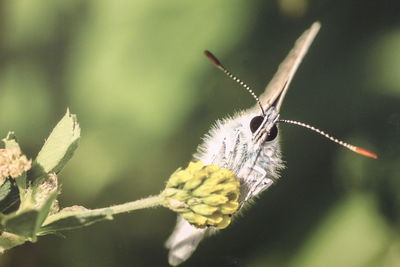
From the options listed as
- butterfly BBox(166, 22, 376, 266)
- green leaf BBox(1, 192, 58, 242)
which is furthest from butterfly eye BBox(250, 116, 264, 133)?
green leaf BBox(1, 192, 58, 242)

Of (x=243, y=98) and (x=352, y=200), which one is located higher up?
(x=243, y=98)

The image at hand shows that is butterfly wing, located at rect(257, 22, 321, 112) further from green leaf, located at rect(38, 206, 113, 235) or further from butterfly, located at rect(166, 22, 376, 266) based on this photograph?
green leaf, located at rect(38, 206, 113, 235)

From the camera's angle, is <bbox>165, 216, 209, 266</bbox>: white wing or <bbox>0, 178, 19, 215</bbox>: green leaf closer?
<bbox>0, 178, 19, 215</bbox>: green leaf

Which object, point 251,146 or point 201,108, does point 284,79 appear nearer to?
point 251,146

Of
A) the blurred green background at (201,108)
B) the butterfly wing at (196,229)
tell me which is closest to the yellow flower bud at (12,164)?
the blurred green background at (201,108)

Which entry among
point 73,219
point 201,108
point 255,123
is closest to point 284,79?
point 255,123

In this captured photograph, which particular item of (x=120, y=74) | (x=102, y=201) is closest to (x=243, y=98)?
(x=120, y=74)

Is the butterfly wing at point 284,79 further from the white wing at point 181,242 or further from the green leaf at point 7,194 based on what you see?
the green leaf at point 7,194

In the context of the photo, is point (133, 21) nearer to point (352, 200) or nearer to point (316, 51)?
point (316, 51)

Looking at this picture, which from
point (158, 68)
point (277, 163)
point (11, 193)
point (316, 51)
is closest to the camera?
point (11, 193)
